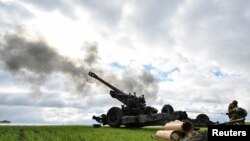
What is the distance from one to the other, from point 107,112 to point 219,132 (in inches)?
1306

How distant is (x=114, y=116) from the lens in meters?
45.8

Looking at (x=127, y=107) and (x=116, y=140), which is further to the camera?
(x=127, y=107)

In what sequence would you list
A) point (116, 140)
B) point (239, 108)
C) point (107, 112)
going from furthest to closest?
point (107, 112), point (116, 140), point (239, 108)

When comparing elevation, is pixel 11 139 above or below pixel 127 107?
below

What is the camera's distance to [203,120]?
45969 millimetres

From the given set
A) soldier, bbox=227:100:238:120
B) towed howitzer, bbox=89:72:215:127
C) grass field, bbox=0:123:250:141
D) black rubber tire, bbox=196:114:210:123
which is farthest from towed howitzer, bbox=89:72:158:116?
soldier, bbox=227:100:238:120

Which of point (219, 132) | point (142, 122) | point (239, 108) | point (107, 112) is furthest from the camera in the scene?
point (107, 112)

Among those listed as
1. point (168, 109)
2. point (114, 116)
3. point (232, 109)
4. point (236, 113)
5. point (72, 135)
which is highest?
point (168, 109)

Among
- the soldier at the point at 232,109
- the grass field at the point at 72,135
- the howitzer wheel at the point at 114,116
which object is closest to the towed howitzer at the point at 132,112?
the howitzer wheel at the point at 114,116

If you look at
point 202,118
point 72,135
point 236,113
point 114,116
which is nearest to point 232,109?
point 236,113

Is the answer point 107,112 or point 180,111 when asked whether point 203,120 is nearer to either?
point 180,111


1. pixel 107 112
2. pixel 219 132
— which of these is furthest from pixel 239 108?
pixel 107 112

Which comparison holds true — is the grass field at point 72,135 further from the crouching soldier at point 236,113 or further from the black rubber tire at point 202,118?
the black rubber tire at point 202,118

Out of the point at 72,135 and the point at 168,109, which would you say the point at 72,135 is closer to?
the point at 72,135
